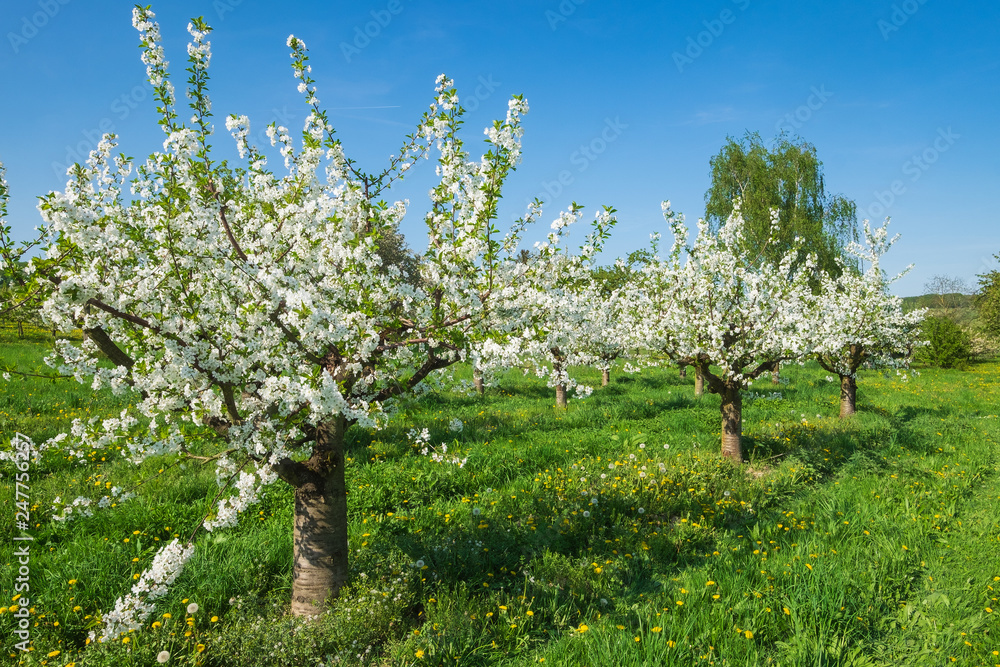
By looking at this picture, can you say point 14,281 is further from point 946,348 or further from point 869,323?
point 946,348

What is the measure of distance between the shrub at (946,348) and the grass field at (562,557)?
2719 centimetres

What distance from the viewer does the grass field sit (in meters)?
4.78

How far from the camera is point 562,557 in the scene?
648 centimetres

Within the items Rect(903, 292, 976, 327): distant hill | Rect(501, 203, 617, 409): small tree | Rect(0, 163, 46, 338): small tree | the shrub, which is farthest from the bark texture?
Rect(903, 292, 976, 327): distant hill

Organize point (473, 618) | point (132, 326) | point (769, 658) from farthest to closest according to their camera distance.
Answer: point (473, 618) < point (132, 326) < point (769, 658)

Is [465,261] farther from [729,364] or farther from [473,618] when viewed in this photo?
[729,364]

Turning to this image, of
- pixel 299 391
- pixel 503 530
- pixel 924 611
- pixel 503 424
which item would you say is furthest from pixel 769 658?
pixel 503 424

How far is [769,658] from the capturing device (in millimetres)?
4477

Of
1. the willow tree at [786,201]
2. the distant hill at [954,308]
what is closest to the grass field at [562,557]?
the willow tree at [786,201]

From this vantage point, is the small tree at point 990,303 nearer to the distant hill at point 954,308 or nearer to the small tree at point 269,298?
the distant hill at point 954,308

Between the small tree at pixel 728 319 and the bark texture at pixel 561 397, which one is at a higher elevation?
the small tree at pixel 728 319

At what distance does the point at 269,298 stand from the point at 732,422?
378 inches

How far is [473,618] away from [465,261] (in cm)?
362

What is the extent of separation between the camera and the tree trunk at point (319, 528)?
17.6 feet
